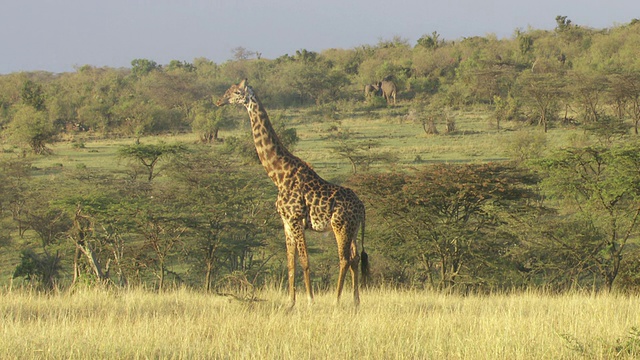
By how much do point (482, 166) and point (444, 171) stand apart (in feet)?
2.58

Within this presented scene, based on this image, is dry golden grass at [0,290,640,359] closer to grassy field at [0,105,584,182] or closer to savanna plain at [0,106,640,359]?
savanna plain at [0,106,640,359]

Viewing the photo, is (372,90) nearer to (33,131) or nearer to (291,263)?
(33,131)

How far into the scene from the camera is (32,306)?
6.91m

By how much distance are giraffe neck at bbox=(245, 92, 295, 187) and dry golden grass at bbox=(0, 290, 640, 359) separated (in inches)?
51.3

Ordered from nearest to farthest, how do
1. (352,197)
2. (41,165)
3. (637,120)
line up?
(352,197) < (41,165) < (637,120)

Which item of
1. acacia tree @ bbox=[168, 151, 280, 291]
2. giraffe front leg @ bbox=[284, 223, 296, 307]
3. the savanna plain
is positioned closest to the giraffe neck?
giraffe front leg @ bbox=[284, 223, 296, 307]

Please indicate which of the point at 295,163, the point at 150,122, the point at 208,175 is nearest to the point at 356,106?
the point at 150,122

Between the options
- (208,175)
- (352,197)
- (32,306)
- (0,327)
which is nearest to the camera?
(0,327)

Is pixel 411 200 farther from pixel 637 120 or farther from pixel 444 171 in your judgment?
pixel 637 120

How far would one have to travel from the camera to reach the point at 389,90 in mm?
60406

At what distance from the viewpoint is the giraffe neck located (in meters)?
7.62

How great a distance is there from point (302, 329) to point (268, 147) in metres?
2.53

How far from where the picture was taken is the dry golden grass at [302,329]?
491 cm

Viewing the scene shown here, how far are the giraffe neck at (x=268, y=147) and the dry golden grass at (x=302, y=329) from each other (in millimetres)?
1303
